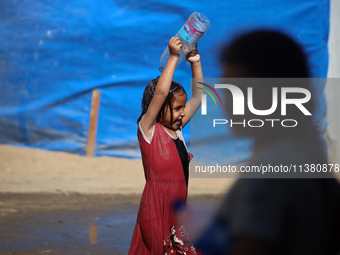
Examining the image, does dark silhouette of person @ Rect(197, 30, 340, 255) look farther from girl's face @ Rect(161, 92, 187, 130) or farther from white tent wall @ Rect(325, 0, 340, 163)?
white tent wall @ Rect(325, 0, 340, 163)

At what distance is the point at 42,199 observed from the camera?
6680 millimetres

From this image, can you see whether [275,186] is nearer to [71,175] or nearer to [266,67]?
[266,67]

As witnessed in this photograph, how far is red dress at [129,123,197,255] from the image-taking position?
2857mm

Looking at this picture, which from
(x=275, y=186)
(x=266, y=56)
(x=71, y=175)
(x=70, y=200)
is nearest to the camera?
(x=275, y=186)

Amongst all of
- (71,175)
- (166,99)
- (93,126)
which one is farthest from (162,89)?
(93,126)

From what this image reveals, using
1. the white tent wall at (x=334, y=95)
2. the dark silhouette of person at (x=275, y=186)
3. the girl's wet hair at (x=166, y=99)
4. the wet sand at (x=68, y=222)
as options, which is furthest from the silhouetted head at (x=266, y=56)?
the white tent wall at (x=334, y=95)

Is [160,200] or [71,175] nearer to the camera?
[160,200]

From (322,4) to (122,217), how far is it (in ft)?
16.2

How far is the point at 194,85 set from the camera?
3.42m

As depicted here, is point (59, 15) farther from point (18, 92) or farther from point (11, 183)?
point (11, 183)

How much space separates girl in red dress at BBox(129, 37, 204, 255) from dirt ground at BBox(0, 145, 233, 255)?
0.45 m

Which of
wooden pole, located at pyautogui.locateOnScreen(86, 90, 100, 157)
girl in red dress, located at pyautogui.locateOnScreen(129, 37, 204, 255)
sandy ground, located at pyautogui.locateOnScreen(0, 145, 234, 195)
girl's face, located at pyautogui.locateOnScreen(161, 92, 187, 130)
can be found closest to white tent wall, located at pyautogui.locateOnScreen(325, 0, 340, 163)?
sandy ground, located at pyautogui.locateOnScreen(0, 145, 234, 195)

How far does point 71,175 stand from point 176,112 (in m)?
5.41

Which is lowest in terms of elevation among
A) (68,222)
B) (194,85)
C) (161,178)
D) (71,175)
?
(68,222)
